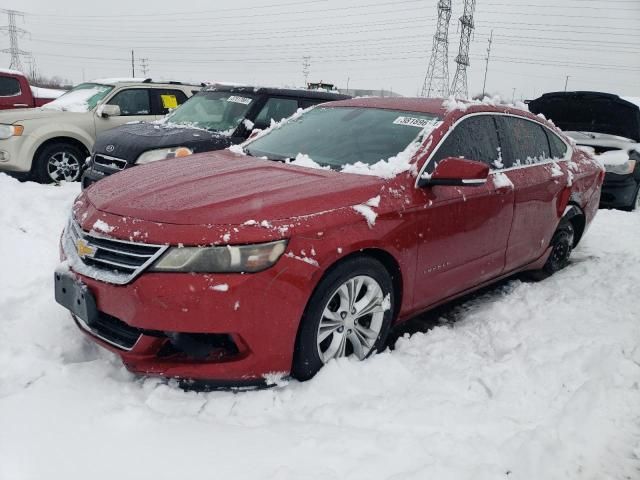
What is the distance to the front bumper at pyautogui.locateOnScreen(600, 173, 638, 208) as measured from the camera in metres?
7.56

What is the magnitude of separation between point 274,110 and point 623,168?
199 inches


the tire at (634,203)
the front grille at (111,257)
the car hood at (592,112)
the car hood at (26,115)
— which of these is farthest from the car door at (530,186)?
the car hood at (26,115)

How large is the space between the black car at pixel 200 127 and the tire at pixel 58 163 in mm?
1516

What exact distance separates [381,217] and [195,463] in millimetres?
1507

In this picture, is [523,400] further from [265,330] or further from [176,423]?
[176,423]

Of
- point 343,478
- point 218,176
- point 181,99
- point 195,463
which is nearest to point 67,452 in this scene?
point 195,463

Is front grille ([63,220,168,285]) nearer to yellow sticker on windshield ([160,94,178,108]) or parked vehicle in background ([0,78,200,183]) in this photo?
parked vehicle in background ([0,78,200,183])

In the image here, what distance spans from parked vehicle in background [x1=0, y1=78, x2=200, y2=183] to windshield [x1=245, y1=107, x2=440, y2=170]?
4761mm

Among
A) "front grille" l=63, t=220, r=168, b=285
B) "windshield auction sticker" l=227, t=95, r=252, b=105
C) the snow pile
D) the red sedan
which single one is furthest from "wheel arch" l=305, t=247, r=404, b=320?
the snow pile

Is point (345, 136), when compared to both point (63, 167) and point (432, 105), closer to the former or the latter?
point (432, 105)

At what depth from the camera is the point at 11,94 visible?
10039mm

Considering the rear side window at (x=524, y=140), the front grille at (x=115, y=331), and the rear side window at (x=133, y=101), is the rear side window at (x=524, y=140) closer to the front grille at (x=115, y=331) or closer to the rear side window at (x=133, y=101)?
the front grille at (x=115, y=331)

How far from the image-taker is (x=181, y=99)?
884 cm

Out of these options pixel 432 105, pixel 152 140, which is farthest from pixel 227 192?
pixel 152 140
